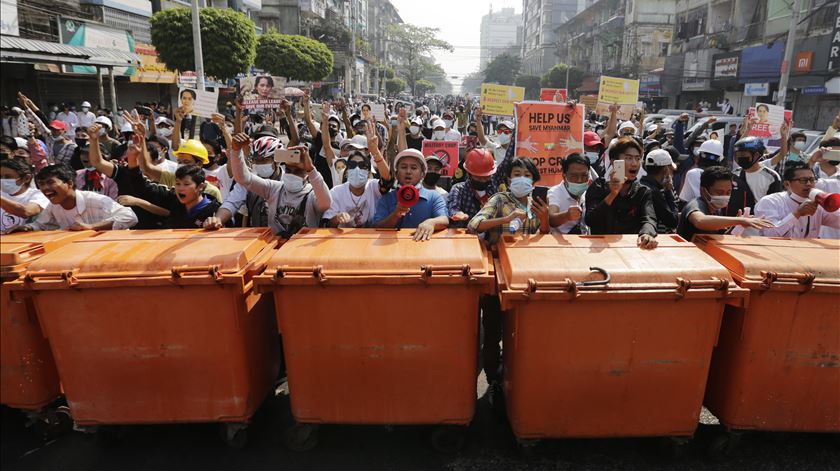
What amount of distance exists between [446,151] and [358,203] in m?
4.12

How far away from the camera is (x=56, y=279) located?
118 inches

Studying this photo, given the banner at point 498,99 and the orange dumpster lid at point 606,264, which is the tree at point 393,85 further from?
the orange dumpster lid at point 606,264

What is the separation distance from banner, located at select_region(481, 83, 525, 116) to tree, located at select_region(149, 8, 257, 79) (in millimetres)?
14710

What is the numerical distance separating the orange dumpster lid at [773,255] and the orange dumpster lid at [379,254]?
1399mm

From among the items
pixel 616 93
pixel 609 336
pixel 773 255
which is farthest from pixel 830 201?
pixel 616 93

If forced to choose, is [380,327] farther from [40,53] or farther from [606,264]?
[40,53]

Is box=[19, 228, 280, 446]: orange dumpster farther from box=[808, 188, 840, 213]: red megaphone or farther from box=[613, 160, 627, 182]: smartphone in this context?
box=[808, 188, 840, 213]: red megaphone

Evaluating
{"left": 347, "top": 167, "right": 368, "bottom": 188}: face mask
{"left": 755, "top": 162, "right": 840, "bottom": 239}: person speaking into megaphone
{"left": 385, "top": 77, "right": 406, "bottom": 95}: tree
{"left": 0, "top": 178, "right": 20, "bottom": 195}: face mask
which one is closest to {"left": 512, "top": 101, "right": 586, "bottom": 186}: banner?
{"left": 755, "top": 162, "right": 840, "bottom": 239}: person speaking into megaphone

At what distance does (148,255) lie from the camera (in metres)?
3.16

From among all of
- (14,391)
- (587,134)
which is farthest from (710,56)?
(14,391)

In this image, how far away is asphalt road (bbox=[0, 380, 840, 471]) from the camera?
336cm

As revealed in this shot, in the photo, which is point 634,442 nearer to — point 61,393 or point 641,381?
point 641,381

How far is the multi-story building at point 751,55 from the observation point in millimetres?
24547

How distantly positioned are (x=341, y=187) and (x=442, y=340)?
177cm
